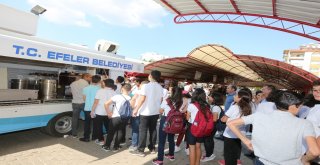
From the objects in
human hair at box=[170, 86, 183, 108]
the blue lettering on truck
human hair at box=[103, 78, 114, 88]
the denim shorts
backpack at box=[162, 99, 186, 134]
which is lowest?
the denim shorts

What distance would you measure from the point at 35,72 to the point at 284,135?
710cm

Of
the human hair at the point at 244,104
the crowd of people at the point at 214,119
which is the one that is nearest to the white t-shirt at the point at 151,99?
the crowd of people at the point at 214,119

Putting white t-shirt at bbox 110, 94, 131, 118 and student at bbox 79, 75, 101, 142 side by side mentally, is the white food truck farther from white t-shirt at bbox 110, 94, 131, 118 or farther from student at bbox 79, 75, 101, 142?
white t-shirt at bbox 110, 94, 131, 118

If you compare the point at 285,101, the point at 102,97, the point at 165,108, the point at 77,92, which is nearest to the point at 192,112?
the point at 165,108

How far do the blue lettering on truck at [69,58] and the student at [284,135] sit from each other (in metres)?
4.50

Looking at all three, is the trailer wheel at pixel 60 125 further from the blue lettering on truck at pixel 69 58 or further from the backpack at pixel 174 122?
the backpack at pixel 174 122

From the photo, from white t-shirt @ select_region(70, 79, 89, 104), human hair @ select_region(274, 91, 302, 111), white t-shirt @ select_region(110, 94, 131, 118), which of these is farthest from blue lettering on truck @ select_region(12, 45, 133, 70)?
human hair @ select_region(274, 91, 302, 111)

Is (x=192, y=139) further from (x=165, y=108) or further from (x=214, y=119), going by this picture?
(x=165, y=108)

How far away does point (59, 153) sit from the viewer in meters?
5.60

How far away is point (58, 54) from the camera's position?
18.8 ft

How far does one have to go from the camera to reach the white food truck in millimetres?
5301

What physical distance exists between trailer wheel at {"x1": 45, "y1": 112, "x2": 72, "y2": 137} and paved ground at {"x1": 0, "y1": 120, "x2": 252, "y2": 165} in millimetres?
190

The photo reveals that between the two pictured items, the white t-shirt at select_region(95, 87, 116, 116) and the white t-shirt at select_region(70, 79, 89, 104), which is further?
the white t-shirt at select_region(70, 79, 89, 104)

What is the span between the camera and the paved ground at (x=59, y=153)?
16.9 feet
